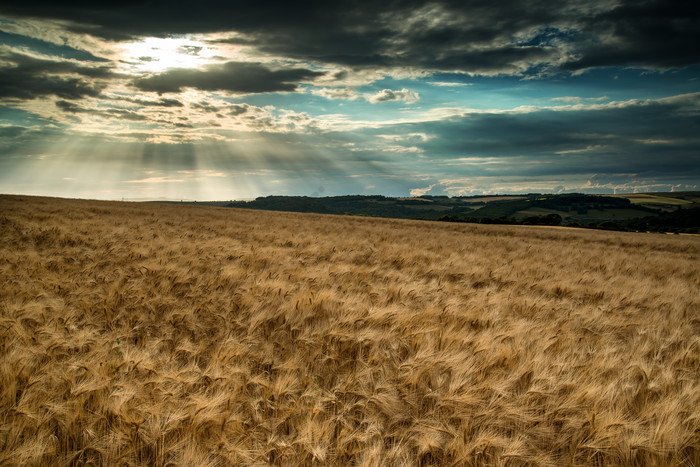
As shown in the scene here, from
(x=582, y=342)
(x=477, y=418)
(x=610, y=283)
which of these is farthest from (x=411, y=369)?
(x=610, y=283)

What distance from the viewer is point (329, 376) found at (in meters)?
2.47

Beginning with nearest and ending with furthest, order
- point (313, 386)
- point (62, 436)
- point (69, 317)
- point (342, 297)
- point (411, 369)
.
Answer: point (62, 436), point (313, 386), point (411, 369), point (69, 317), point (342, 297)

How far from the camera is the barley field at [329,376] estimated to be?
1665mm

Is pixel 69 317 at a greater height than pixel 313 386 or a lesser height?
greater

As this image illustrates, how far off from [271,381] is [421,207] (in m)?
147

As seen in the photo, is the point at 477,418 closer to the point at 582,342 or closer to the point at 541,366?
the point at 541,366

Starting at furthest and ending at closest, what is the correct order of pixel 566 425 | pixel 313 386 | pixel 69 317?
pixel 69 317 → pixel 313 386 → pixel 566 425

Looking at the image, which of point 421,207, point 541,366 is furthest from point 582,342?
point 421,207

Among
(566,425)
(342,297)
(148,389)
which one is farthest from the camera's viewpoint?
(342,297)

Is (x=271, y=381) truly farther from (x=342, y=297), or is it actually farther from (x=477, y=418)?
(x=342, y=297)

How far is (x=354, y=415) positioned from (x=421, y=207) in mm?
146858

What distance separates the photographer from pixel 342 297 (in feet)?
13.8

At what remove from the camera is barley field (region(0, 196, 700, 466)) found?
1.67 m

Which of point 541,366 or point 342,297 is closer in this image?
point 541,366
